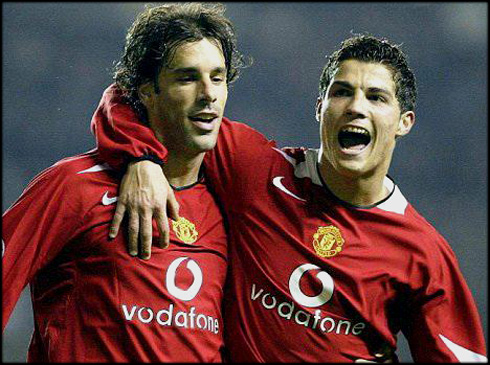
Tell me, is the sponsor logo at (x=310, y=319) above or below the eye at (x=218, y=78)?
A: below

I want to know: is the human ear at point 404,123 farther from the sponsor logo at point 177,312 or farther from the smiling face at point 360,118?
the sponsor logo at point 177,312

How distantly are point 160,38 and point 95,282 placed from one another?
1.05 m

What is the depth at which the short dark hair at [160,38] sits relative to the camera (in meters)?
3.18

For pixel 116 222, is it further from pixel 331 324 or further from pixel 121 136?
pixel 331 324

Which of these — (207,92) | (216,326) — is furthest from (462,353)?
(207,92)

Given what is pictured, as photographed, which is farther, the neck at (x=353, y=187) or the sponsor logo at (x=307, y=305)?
the neck at (x=353, y=187)

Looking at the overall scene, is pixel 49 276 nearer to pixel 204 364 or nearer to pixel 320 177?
pixel 204 364

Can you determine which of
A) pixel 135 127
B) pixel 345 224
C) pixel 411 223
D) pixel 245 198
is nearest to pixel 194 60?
pixel 135 127

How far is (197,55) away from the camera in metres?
3.08

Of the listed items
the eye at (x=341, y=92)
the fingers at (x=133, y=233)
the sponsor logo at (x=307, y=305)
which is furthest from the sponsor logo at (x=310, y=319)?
the eye at (x=341, y=92)

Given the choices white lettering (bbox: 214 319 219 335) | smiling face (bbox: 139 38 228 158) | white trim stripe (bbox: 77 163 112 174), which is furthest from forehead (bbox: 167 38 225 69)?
white lettering (bbox: 214 319 219 335)

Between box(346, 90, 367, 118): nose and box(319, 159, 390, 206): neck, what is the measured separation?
236mm

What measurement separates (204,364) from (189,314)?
0.23m

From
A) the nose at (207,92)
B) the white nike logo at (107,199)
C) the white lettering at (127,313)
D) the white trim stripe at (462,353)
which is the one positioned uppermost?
the nose at (207,92)
